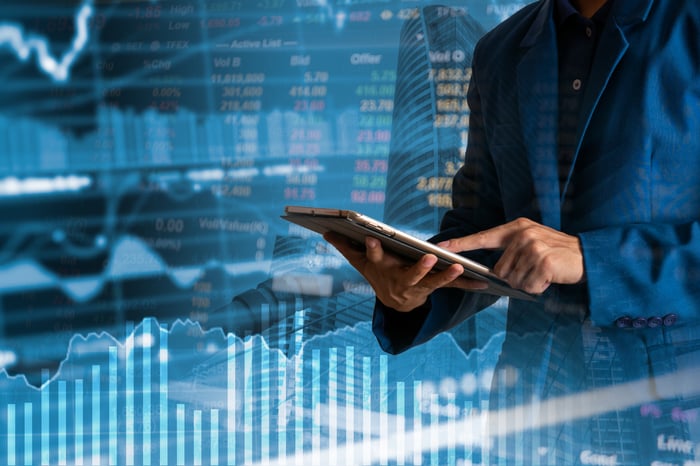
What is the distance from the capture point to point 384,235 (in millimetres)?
649

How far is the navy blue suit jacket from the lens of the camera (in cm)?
70

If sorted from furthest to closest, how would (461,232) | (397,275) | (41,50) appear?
(41,50)
(461,232)
(397,275)

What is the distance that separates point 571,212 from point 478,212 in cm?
14

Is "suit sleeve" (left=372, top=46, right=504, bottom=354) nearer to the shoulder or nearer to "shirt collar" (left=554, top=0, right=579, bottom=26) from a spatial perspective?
the shoulder

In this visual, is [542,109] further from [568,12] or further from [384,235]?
[384,235]

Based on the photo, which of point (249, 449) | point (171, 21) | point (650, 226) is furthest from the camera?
Result: point (171, 21)

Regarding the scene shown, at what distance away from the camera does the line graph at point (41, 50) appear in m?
1.84

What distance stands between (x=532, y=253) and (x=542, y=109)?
213mm

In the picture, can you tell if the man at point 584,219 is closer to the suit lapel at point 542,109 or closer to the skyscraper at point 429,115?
the suit lapel at point 542,109

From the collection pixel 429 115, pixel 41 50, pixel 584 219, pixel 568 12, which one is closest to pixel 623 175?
pixel 584 219

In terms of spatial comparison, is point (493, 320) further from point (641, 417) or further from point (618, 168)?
point (618, 168)

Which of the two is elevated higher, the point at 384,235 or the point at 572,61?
the point at 572,61

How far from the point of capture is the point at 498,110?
2.87 ft

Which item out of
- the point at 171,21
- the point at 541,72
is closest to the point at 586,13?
the point at 541,72
